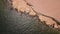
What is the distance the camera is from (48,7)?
6.23 ft

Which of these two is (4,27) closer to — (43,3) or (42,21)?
(42,21)

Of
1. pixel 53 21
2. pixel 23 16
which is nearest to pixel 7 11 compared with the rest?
pixel 23 16

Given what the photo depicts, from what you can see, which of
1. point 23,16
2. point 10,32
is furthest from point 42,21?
point 10,32

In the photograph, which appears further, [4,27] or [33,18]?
[33,18]

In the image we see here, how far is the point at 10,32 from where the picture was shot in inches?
61.0

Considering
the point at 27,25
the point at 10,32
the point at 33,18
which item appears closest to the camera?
the point at 10,32

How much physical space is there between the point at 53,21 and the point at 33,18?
0.75 ft

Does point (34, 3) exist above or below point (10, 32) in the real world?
above

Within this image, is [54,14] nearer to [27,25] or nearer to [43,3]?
[43,3]

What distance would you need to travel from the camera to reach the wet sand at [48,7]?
71.1 inches

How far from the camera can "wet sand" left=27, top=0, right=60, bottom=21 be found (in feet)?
5.93

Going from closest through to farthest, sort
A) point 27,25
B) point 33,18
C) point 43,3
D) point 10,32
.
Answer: point 10,32
point 27,25
point 33,18
point 43,3

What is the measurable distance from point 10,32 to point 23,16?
0.31m

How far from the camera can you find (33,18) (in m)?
1.77
